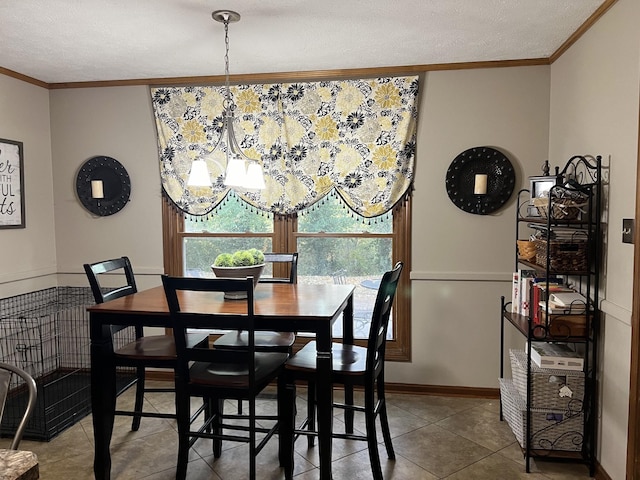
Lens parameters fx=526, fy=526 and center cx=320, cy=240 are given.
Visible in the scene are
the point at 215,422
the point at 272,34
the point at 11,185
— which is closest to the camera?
the point at 215,422

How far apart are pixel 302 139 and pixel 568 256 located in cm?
201

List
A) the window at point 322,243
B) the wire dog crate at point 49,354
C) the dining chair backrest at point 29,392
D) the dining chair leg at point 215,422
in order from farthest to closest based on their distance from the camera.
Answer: the window at point 322,243
the wire dog crate at point 49,354
the dining chair leg at point 215,422
the dining chair backrest at point 29,392

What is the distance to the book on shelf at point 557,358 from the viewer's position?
2742 millimetres

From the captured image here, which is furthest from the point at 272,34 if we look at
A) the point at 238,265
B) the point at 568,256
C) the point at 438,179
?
the point at 568,256

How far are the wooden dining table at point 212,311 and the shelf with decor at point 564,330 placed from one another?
3.49 feet

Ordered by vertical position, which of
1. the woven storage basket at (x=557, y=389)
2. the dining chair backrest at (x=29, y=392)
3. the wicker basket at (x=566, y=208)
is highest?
the wicker basket at (x=566, y=208)

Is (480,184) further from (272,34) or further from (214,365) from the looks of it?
(214,365)

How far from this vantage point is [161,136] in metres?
4.02

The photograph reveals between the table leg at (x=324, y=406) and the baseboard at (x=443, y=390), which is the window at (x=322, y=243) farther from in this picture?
the table leg at (x=324, y=406)

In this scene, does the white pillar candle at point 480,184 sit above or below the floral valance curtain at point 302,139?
below

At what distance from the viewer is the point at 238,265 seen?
8.96 feet

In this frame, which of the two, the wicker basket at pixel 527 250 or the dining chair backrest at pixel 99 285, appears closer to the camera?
the dining chair backrest at pixel 99 285

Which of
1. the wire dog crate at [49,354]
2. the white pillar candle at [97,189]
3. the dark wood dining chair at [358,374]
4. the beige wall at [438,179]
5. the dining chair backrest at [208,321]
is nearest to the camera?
the dining chair backrest at [208,321]

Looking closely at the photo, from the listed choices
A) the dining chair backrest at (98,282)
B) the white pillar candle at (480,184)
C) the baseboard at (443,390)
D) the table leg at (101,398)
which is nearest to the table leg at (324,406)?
the table leg at (101,398)
